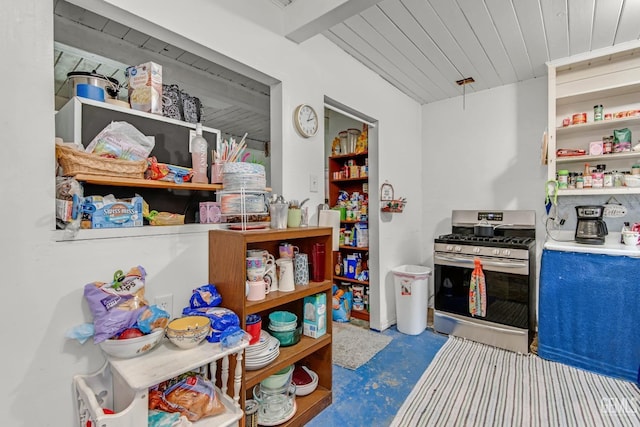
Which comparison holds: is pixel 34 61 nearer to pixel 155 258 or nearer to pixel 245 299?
pixel 155 258

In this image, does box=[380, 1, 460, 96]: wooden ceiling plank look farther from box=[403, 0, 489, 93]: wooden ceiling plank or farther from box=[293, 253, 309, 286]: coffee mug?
box=[293, 253, 309, 286]: coffee mug

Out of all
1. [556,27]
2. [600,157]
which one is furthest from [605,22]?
[600,157]

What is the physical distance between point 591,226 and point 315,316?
2.35 meters

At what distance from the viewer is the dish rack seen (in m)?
0.98

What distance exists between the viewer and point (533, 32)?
7.32ft

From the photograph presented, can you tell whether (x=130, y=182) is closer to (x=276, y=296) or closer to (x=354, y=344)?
(x=276, y=296)

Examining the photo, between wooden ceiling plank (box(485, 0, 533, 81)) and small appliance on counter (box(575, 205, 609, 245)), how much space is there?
1.34m

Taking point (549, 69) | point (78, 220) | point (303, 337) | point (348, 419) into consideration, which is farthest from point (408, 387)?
point (549, 69)

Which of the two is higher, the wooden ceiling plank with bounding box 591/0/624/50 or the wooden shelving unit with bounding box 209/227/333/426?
the wooden ceiling plank with bounding box 591/0/624/50

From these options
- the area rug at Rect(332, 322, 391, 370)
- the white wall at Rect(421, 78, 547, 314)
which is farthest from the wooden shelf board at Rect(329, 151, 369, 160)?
the area rug at Rect(332, 322, 391, 370)

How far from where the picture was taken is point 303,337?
1.84 m

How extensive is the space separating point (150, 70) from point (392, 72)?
7.12ft

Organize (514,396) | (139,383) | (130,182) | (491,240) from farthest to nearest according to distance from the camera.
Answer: (491,240) → (514,396) → (130,182) → (139,383)

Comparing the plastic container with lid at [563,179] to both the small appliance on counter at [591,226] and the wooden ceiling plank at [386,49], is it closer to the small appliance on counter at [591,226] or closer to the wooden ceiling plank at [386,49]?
the small appliance on counter at [591,226]
